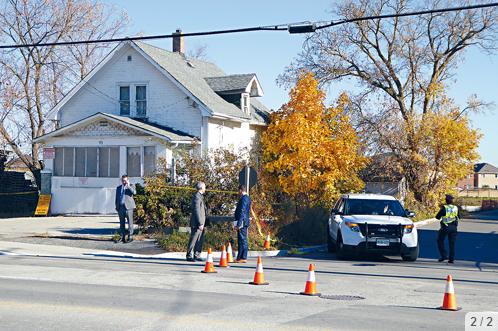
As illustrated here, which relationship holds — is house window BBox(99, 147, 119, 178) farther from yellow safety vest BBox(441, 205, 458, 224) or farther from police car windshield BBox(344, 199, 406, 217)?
yellow safety vest BBox(441, 205, 458, 224)

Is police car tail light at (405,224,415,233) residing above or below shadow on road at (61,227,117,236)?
above

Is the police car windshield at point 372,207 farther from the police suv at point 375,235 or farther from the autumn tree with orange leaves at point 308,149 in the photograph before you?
the autumn tree with orange leaves at point 308,149

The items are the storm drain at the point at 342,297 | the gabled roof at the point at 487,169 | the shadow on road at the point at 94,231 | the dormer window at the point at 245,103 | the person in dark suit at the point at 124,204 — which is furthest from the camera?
the gabled roof at the point at 487,169

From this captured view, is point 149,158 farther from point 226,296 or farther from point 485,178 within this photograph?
point 485,178

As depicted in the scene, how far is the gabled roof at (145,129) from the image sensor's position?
3228 centimetres

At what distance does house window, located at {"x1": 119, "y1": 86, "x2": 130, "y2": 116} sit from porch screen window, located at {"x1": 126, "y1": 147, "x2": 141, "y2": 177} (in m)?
3.67

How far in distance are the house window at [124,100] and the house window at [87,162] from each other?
338 centimetres

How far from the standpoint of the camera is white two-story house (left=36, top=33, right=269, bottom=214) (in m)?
33.2

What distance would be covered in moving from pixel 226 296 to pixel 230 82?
90.7 ft

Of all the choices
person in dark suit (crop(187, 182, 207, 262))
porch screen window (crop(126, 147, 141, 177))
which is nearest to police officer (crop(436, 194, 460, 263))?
person in dark suit (crop(187, 182, 207, 262))

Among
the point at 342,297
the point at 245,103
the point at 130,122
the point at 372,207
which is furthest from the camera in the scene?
the point at 245,103

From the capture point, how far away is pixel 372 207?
66.8 ft

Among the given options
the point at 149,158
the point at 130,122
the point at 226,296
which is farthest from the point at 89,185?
the point at 226,296

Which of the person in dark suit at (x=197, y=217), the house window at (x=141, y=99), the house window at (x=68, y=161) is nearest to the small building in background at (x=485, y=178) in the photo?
the house window at (x=141, y=99)
